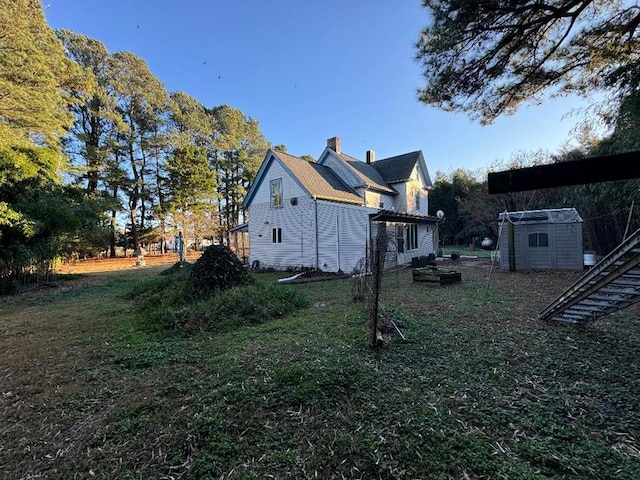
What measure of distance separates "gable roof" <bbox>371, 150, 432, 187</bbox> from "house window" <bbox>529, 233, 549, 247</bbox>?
7.82 metres

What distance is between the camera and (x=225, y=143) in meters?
27.9

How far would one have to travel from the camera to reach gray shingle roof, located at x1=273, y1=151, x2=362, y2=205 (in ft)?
44.2

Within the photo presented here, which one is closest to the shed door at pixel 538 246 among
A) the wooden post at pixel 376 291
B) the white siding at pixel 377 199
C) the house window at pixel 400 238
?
the house window at pixel 400 238

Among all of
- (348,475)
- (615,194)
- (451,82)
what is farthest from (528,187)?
(615,194)

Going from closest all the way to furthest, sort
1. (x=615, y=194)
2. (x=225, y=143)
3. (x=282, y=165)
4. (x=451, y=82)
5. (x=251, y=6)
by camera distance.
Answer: (x=451, y=82) < (x=251, y=6) < (x=615, y=194) < (x=282, y=165) < (x=225, y=143)

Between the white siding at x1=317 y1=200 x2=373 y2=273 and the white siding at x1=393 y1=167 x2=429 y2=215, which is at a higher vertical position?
the white siding at x1=393 y1=167 x2=429 y2=215

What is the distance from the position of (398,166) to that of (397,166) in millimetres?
79

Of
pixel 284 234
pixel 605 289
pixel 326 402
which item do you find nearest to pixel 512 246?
pixel 605 289

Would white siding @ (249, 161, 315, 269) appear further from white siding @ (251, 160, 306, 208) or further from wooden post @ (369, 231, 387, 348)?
wooden post @ (369, 231, 387, 348)

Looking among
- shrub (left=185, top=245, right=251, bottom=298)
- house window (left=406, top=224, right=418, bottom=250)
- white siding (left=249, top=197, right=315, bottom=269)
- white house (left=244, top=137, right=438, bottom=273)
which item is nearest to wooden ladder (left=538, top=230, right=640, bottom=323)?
white house (left=244, top=137, right=438, bottom=273)

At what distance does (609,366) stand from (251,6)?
10.9m

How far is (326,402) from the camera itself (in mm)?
2607

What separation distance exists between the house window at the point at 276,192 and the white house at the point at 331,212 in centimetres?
5

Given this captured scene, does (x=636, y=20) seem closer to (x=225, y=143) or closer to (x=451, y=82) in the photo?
(x=451, y=82)
